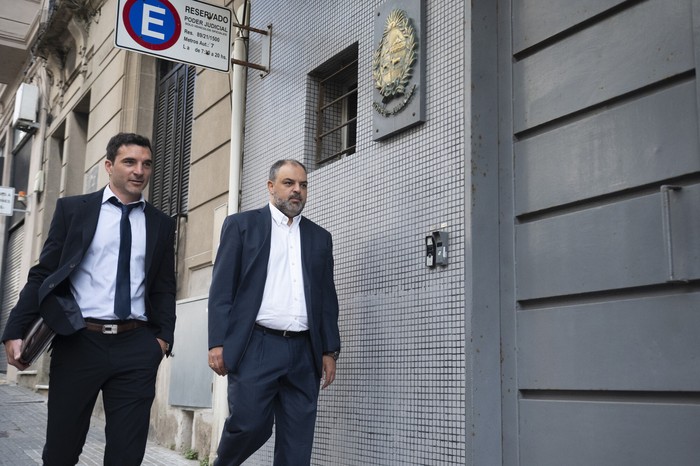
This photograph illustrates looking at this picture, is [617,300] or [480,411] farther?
[480,411]

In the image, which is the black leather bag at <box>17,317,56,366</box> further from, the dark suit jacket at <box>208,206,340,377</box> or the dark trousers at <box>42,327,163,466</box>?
the dark suit jacket at <box>208,206,340,377</box>

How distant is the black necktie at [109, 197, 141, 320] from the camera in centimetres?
393

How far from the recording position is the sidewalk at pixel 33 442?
7035 mm

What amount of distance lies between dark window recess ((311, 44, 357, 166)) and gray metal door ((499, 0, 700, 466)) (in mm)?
1932

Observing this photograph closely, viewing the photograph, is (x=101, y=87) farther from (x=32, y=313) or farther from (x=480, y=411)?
(x=480, y=411)

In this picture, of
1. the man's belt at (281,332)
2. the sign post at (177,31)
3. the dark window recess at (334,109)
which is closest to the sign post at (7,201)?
the sign post at (177,31)

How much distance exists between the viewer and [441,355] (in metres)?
4.27

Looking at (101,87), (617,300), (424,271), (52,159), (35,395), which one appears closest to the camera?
(617,300)

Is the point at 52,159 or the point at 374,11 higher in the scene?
the point at 52,159

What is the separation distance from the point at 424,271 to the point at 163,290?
1490 millimetres

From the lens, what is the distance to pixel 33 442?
8.03 metres

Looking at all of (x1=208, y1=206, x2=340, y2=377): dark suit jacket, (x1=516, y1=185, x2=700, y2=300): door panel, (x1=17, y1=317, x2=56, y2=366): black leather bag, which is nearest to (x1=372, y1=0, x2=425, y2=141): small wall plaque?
(x1=208, y1=206, x2=340, y2=377): dark suit jacket

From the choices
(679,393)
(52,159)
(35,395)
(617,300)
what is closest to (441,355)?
(617,300)

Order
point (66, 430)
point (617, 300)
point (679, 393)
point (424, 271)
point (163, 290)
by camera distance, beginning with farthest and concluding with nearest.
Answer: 1. point (424, 271)
2. point (163, 290)
3. point (66, 430)
4. point (617, 300)
5. point (679, 393)
